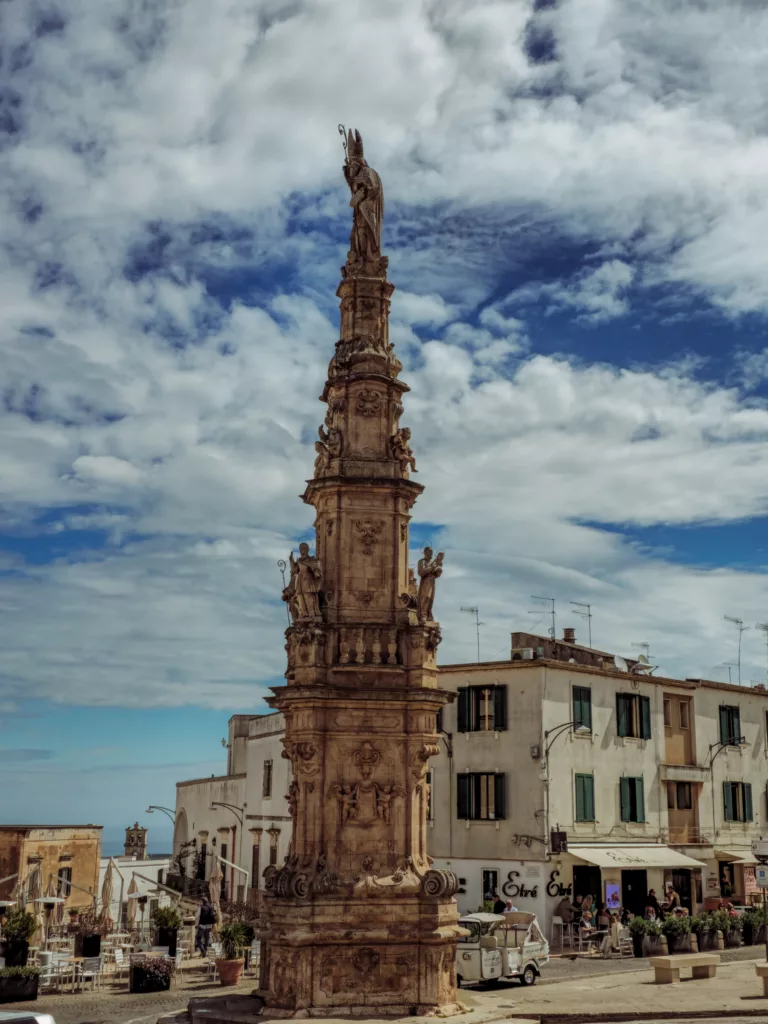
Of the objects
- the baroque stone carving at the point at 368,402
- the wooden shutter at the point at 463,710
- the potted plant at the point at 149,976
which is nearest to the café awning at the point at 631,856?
the wooden shutter at the point at 463,710

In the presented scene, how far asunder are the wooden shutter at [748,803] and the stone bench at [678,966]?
63.9 feet

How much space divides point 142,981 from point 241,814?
76.4ft

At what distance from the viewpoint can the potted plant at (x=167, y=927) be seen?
3088 cm

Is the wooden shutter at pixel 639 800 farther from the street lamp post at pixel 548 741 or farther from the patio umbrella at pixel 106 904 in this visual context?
the patio umbrella at pixel 106 904

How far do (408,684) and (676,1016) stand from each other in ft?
26.4

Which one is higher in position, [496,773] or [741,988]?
[496,773]

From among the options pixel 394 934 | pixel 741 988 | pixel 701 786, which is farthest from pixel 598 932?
pixel 394 934

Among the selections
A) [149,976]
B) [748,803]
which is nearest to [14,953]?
[149,976]

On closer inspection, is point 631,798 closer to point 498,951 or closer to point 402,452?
point 498,951

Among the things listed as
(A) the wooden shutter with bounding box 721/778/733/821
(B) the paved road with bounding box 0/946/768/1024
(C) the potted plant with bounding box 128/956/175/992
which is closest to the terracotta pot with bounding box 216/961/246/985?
(B) the paved road with bounding box 0/946/768/1024

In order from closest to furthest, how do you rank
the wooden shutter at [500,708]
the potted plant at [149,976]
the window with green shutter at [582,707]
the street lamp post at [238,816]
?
the potted plant at [149,976] < the wooden shutter at [500,708] < the window with green shutter at [582,707] < the street lamp post at [238,816]

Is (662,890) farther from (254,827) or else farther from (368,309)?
(368,309)

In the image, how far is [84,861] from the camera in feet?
140

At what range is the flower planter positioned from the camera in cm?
2538
